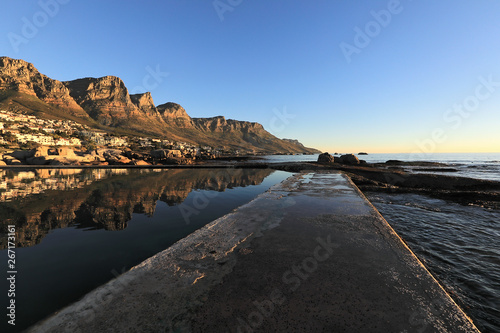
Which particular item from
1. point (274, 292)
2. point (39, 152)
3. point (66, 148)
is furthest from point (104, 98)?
point (274, 292)

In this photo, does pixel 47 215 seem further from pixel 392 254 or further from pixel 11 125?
pixel 11 125

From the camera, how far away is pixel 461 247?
5.68 metres

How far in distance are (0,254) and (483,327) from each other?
398 inches

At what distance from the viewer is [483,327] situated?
2889 millimetres

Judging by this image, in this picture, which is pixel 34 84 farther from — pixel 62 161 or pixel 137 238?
pixel 137 238

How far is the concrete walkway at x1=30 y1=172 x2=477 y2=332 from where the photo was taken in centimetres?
202

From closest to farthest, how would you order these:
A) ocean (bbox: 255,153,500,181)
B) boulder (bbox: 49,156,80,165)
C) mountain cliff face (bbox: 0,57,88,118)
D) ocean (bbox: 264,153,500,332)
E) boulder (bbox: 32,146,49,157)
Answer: ocean (bbox: 264,153,500,332) < ocean (bbox: 255,153,500,181) < boulder (bbox: 49,156,80,165) < boulder (bbox: 32,146,49,157) < mountain cliff face (bbox: 0,57,88,118)

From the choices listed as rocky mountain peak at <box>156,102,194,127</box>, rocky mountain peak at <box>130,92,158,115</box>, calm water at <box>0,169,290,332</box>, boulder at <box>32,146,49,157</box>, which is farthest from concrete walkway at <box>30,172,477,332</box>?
rocky mountain peak at <box>156,102,194,127</box>

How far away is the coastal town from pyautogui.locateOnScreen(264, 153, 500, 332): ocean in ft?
142

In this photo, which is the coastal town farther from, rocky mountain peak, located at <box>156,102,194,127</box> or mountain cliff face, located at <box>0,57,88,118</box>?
rocky mountain peak, located at <box>156,102,194,127</box>

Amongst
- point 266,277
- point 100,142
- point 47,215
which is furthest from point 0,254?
point 100,142

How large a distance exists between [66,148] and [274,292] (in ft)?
188

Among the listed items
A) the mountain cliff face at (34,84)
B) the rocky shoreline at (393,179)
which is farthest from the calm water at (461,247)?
the mountain cliff face at (34,84)

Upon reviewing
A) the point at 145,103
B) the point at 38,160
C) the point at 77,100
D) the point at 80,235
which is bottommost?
the point at 80,235
